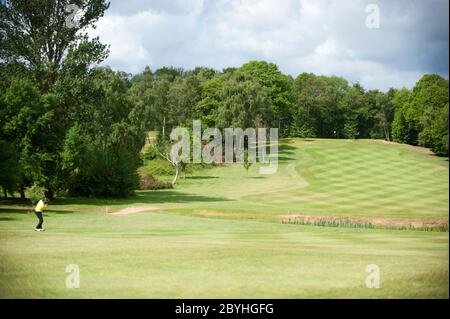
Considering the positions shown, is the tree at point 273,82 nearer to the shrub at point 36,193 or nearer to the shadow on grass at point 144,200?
the shadow on grass at point 144,200

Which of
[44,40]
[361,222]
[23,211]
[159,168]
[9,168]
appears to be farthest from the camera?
[159,168]

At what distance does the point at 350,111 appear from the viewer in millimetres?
125125

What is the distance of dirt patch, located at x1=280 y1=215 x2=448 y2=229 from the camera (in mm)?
35938

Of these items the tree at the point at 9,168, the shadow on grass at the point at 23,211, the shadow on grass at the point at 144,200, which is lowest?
the shadow on grass at the point at 144,200

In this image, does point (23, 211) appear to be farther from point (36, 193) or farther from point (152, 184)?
point (152, 184)

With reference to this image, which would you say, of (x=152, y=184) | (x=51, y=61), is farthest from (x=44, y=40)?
(x=152, y=184)

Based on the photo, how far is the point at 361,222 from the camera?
37.9 metres

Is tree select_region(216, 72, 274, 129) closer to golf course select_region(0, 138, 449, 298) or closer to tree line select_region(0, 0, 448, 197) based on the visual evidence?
tree line select_region(0, 0, 448, 197)

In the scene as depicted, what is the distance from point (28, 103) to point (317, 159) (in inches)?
2261

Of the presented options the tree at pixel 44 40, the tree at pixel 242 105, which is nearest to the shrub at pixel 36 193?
the tree at pixel 44 40

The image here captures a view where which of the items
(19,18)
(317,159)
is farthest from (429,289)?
(317,159)

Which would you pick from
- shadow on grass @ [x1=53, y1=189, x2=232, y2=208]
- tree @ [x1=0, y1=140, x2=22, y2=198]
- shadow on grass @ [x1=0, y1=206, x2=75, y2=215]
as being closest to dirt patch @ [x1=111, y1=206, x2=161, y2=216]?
shadow on grass @ [x1=0, y1=206, x2=75, y2=215]

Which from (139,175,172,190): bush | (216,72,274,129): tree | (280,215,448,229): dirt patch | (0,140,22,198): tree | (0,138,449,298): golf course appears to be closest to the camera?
(0,138,449,298): golf course

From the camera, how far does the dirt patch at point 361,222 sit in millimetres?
35938
